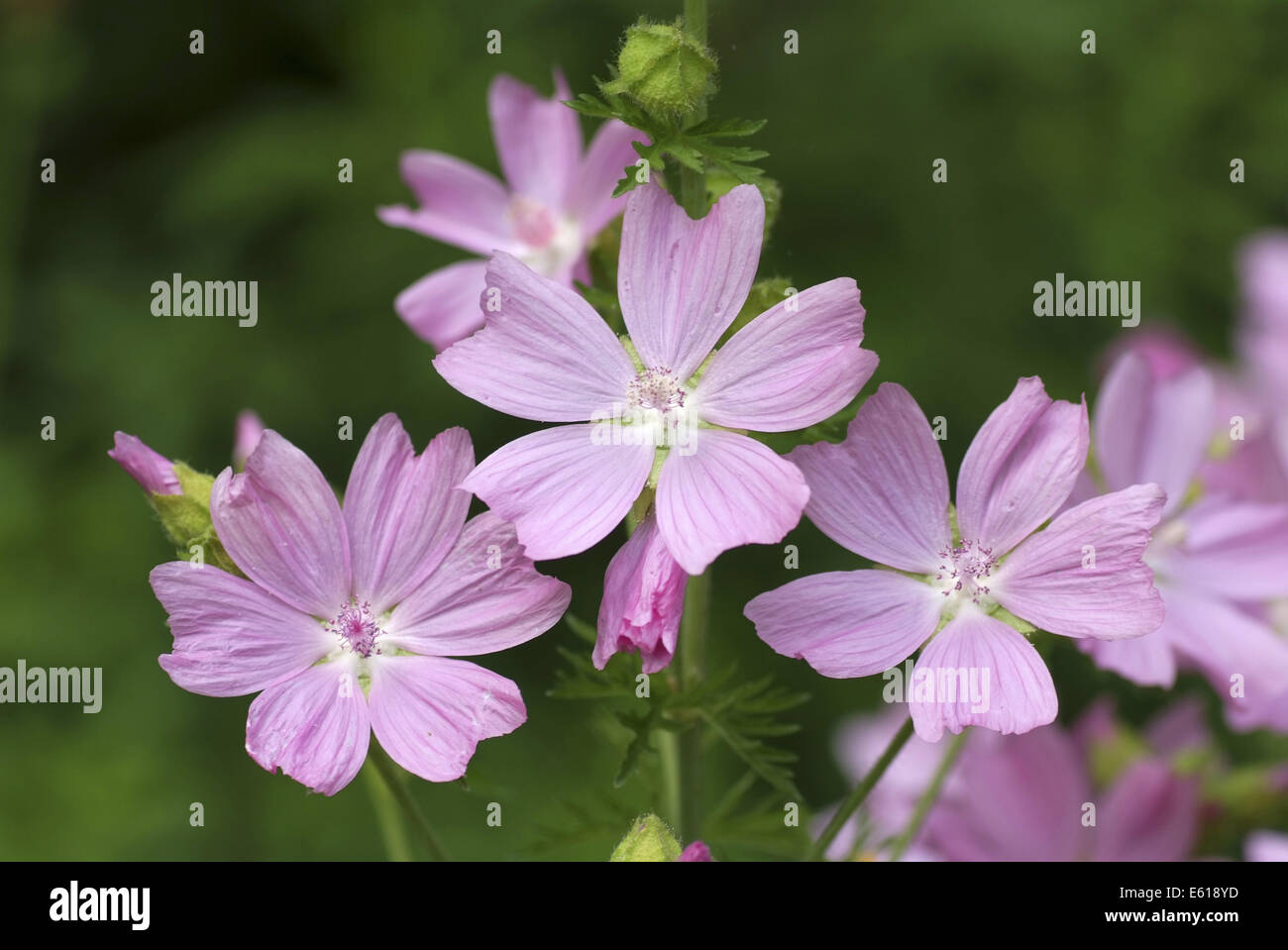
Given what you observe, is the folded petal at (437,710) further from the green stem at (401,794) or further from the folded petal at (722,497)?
the folded petal at (722,497)

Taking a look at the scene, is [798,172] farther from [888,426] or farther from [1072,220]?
[888,426]

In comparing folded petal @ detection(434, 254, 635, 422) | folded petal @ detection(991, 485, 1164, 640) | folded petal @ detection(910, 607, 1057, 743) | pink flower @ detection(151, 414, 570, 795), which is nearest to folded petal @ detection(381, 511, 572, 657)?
pink flower @ detection(151, 414, 570, 795)

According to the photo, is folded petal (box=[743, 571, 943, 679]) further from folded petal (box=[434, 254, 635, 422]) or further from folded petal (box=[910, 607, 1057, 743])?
folded petal (box=[434, 254, 635, 422])

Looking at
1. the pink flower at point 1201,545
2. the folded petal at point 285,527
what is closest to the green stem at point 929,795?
the pink flower at point 1201,545

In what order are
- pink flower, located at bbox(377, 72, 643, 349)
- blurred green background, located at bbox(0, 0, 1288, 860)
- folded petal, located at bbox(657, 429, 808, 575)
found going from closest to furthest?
folded petal, located at bbox(657, 429, 808, 575), pink flower, located at bbox(377, 72, 643, 349), blurred green background, located at bbox(0, 0, 1288, 860)
